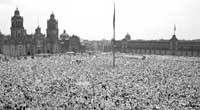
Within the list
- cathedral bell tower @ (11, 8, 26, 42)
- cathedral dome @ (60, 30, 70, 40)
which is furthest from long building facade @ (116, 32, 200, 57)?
cathedral bell tower @ (11, 8, 26, 42)

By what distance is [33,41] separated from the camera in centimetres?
7100

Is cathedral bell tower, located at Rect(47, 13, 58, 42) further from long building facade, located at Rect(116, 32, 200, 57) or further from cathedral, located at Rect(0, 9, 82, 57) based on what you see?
long building facade, located at Rect(116, 32, 200, 57)

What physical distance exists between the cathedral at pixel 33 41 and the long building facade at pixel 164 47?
2437 cm

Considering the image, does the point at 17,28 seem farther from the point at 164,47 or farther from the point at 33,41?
the point at 164,47

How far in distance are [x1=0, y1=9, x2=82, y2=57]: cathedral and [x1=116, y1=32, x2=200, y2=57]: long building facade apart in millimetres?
24373

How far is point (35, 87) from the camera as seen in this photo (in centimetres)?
1822

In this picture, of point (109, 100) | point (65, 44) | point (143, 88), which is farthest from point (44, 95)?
point (65, 44)

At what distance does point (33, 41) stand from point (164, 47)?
53.8m

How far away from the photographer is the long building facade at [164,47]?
81625 mm

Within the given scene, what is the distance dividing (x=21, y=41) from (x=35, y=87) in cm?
5117

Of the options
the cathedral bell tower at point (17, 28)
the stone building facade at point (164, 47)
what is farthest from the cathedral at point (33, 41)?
the stone building facade at point (164, 47)

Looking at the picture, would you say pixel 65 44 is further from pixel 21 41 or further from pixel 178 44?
pixel 178 44

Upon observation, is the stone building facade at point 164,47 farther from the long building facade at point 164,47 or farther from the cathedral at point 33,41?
the cathedral at point 33,41

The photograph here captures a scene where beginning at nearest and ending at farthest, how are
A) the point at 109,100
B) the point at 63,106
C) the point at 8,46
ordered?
the point at 63,106
the point at 109,100
the point at 8,46
